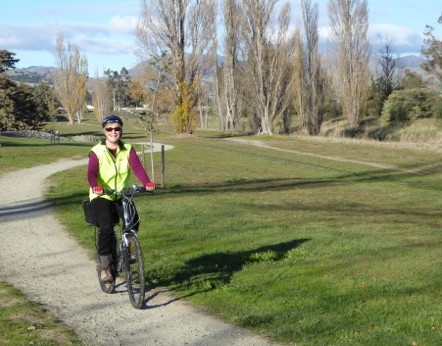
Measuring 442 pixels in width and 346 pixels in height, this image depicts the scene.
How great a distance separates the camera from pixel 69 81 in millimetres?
86312

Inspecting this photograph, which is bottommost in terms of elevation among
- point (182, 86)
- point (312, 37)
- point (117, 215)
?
point (117, 215)

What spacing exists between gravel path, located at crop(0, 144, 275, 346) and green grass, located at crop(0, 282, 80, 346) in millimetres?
126

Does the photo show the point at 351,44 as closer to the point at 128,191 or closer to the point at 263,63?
the point at 263,63

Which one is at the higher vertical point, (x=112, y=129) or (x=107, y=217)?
(x=112, y=129)

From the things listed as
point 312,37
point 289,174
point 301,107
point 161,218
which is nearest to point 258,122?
point 301,107

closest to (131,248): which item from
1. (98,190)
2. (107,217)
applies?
(107,217)

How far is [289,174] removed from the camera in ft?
84.4

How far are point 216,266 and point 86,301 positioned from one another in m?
1.99

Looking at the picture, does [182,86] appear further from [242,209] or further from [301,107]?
[242,209]

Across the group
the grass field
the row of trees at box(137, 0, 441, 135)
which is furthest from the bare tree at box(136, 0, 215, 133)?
the grass field

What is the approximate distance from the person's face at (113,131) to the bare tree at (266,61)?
1899 inches

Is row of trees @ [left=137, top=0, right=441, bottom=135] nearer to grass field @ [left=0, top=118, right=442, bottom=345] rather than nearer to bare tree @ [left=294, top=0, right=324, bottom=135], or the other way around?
bare tree @ [left=294, top=0, right=324, bottom=135]

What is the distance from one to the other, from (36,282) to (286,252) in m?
3.42

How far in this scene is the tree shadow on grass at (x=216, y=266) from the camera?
277 inches
